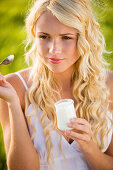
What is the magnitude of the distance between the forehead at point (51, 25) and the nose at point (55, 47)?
9 centimetres

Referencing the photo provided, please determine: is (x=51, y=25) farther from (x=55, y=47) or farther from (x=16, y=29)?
(x=16, y=29)

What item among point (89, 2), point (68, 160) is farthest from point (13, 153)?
point (89, 2)

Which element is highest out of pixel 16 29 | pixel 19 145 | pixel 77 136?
pixel 16 29

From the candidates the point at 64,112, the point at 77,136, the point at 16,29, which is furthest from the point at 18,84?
the point at 16,29

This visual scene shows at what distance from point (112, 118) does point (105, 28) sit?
6.56ft

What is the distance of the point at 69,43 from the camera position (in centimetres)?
238

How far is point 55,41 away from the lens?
232 cm

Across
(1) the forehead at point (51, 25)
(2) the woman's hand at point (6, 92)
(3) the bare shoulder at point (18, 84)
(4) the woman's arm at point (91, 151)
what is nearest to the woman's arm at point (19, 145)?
(2) the woman's hand at point (6, 92)

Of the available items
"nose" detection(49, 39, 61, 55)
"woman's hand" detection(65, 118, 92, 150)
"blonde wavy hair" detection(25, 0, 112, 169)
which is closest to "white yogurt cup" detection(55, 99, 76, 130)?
"woman's hand" detection(65, 118, 92, 150)

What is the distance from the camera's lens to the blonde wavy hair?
8.09 feet

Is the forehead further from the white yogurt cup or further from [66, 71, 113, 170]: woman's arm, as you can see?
[66, 71, 113, 170]: woman's arm

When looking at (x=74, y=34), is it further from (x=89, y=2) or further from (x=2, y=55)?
(x=2, y=55)

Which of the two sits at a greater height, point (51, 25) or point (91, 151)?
point (51, 25)

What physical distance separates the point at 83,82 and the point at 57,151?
0.78 m
